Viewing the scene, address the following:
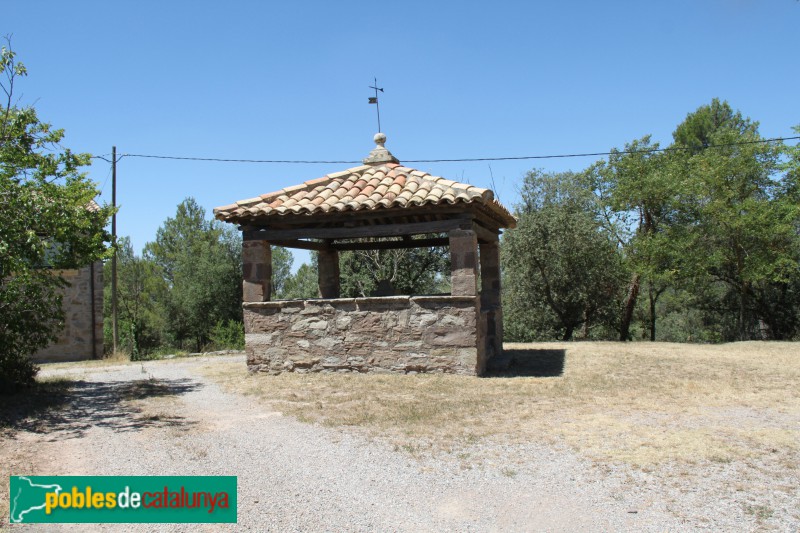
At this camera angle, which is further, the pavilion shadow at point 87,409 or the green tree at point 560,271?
Result: the green tree at point 560,271

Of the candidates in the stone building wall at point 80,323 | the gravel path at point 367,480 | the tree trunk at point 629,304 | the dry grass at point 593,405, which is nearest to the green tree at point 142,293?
the stone building wall at point 80,323

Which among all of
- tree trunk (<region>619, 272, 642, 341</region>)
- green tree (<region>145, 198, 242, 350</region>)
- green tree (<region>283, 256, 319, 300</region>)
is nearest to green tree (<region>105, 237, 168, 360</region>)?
green tree (<region>145, 198, 242, 350</region>)

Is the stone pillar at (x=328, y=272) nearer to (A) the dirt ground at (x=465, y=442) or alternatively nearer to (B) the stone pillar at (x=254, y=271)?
(B) the stone pillar at (x=254, y=271)

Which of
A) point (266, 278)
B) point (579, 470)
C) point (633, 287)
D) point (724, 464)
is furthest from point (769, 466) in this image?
point (633, 287)

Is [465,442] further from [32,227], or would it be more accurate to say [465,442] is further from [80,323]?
[80,323]

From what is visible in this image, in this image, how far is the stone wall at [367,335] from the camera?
8562 mm

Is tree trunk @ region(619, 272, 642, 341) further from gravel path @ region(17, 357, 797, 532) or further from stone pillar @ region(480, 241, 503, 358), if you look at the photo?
gravel path @ region(17, 357, 797, 532)

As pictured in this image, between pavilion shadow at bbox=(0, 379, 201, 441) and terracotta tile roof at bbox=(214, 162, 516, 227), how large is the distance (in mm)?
2824

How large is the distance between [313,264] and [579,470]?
23053mm

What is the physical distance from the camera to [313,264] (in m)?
26.7

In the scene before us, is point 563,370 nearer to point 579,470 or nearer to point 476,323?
point 476,323

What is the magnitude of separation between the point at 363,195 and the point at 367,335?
215 cm

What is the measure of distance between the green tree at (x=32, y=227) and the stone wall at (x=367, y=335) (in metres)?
2.80

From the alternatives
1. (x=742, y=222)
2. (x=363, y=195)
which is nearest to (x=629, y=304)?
(x=742, y=222)
